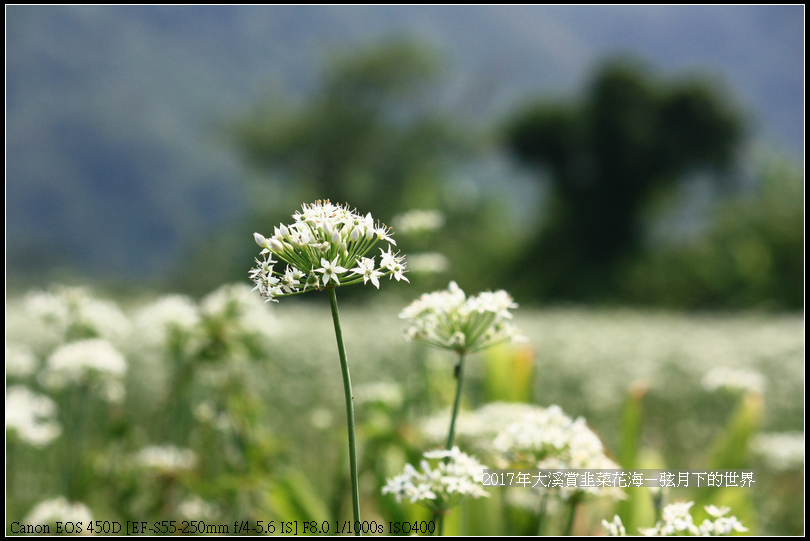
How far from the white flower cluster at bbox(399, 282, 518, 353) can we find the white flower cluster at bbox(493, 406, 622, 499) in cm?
20

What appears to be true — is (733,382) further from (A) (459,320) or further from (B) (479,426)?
(A) (459,320)

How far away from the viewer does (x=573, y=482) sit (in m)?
1.23

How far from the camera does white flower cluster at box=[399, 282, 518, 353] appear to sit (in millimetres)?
1104

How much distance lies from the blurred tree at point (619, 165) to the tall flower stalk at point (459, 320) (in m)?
16.5

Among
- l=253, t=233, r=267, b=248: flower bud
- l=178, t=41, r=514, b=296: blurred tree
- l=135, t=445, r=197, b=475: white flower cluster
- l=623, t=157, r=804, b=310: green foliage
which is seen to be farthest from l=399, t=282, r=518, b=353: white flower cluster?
l=178, t=41, r=514, b=296: blurred tree

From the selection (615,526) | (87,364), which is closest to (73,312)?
(87,364)

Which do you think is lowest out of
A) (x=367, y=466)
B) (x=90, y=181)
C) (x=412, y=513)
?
(x=412, y=513)

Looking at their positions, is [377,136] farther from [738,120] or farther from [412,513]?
[412,513]

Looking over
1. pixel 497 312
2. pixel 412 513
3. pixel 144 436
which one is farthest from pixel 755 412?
pixel 144 436

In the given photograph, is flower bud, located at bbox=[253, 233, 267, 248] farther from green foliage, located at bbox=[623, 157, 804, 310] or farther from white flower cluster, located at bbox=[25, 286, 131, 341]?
green foliage, located at bbox=[623, 157, 804, 310]

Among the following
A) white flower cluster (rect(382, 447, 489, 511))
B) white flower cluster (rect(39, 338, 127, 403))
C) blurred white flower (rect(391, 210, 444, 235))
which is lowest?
white flower cluster (rect(382, 447, 489, 511))

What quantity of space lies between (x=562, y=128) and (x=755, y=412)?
56.6ft

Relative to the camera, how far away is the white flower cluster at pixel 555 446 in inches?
48.0

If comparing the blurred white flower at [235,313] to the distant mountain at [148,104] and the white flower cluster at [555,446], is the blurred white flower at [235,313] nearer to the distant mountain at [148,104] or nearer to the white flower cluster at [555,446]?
the white flower cluster at [555,446]
